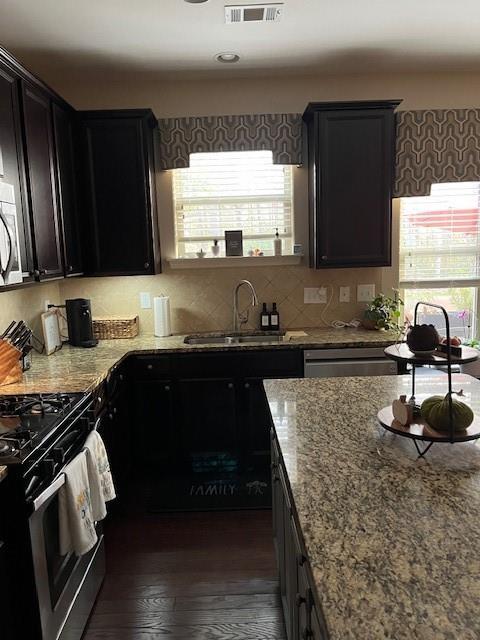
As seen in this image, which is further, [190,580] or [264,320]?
[264,320]

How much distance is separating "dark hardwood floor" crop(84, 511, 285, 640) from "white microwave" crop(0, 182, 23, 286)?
155 centimetres

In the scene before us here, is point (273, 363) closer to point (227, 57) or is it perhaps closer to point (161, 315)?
point (161, 315)

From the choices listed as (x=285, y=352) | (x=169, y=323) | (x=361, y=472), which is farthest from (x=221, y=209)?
(x=361, y=472)

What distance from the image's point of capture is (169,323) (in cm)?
359

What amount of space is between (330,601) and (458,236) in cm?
349

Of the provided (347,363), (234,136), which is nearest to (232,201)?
(234,136)

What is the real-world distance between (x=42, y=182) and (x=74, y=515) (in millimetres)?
1854

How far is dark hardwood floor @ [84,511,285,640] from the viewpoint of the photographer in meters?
2.01

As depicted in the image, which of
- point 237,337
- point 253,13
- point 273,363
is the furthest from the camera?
point 237,337

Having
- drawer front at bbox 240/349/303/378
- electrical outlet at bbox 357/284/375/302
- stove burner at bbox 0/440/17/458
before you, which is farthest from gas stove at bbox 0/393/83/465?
electrical outlet at bbox 357/284/375/302

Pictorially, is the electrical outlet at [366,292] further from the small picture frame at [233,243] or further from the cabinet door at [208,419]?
the cabinet door at [208,419]

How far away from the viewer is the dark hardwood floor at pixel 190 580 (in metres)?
2.01

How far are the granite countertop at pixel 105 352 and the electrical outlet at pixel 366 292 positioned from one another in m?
0.31

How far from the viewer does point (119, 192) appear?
3.30 metres
